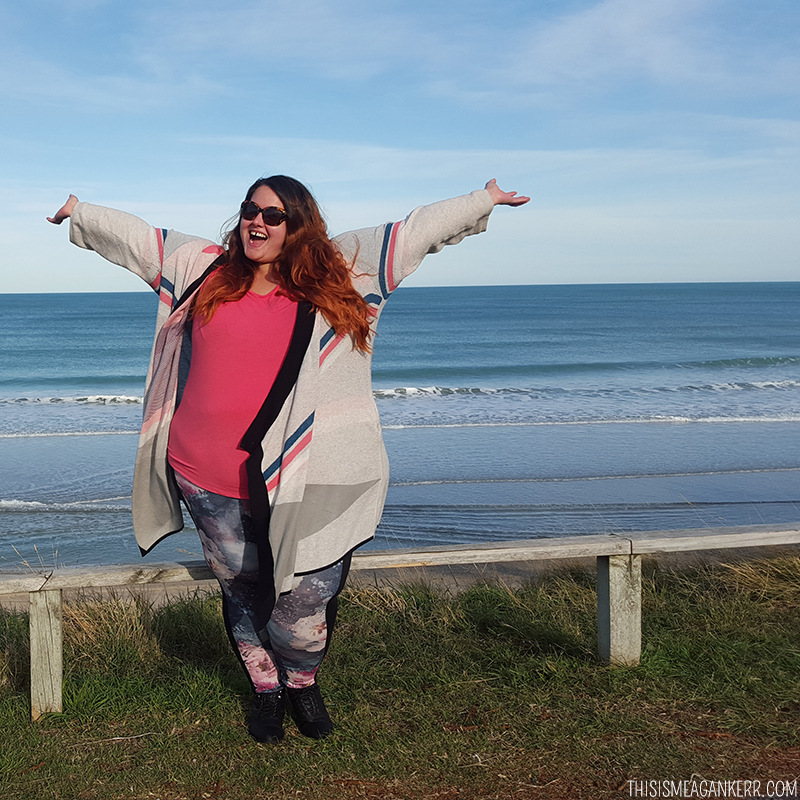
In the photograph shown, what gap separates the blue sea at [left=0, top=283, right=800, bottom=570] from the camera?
8016mm

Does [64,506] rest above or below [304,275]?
below

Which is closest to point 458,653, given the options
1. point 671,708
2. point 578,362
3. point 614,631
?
point 614,631

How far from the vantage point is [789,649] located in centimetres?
344

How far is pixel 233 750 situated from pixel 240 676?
628 millimetres

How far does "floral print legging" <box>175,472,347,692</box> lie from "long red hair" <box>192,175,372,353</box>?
2.06ft

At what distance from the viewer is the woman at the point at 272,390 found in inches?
99.8

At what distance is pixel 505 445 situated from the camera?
41.3 ft

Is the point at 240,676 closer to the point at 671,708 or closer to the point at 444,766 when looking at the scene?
the point at 444,766

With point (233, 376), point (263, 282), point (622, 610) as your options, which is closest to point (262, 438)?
point (233, 376)

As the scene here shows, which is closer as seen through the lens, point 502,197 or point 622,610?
point 502,197

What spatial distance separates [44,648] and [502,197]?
2.37 metres

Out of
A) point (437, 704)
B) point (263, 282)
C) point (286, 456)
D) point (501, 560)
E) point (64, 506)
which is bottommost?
point (64, 506)

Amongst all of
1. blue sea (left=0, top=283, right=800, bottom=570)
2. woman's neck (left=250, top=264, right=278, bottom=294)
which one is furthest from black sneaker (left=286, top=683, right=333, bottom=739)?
blue sea (left=0, top=283, right=800, bottom=570)

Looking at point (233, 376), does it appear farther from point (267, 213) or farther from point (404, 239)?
point (404, 239)
